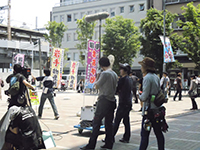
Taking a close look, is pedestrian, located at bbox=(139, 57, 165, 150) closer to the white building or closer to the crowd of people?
the crowd of people

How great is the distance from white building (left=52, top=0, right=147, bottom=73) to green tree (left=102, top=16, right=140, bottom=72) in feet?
32.3

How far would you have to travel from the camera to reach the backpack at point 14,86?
532cm

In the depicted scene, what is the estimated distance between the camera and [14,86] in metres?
5.38

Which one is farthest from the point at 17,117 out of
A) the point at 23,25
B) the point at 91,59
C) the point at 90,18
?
the point at 23,25

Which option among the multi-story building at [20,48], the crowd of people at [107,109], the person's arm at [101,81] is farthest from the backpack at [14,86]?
the multi-story building at [20,48]

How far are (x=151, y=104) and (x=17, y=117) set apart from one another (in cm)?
236

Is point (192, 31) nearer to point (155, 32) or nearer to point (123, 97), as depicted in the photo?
point (155, 32)

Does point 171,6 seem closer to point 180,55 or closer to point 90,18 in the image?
point 180,55

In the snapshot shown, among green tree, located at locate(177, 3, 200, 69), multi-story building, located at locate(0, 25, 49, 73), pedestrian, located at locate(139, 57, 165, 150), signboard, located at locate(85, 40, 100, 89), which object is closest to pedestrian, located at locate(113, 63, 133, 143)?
pedestrian, located at locate(139, 57, 165, 150)

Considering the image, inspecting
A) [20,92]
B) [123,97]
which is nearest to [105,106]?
[123,97]

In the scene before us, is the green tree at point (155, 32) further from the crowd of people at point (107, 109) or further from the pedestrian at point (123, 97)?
the crowd of people at point (107, 109)

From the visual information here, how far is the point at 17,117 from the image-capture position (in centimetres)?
508

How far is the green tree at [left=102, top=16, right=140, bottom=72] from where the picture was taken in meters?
34.9

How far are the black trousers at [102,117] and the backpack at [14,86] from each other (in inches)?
62.5
